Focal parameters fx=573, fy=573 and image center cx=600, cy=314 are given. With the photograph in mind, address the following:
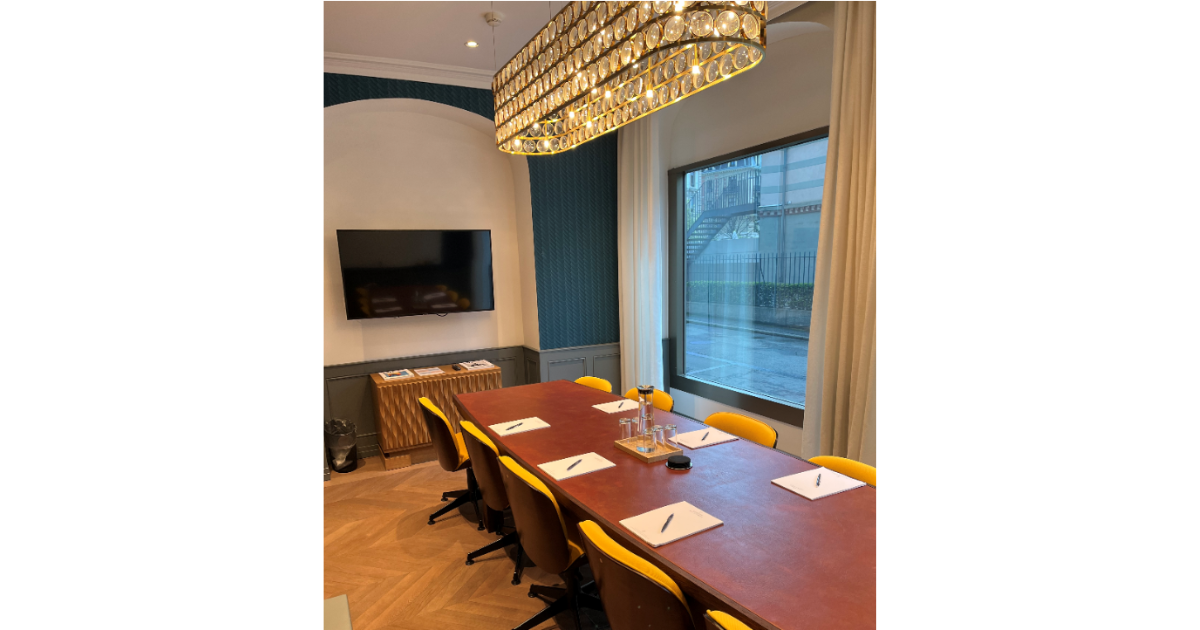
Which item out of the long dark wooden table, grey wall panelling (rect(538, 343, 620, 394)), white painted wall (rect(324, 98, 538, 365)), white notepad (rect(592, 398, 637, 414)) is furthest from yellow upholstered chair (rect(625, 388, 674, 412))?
white painted wall (rect(324, 98, 538, 365))

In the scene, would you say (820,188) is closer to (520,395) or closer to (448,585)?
(520,395)

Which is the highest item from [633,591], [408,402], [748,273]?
[748,273]

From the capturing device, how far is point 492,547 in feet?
9.96

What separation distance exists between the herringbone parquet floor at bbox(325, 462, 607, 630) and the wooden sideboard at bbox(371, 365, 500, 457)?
0.50m

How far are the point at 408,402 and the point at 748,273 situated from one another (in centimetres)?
285

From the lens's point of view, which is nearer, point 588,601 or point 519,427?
point 588,601

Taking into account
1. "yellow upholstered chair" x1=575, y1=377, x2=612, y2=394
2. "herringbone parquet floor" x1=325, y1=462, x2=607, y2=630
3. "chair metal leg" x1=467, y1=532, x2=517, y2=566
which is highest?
"yellow upholstered chair" x1=575, y1=377, x2=612, y2=394

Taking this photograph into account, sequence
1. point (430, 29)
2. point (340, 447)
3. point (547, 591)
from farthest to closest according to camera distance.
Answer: point (340, 447)
point (430, 29)
point (547, 591)

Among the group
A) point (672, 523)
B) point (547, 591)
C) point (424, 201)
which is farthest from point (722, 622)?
point (424, 201)

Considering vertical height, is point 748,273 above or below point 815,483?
above

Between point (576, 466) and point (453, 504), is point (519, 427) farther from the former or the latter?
point (453, 504)

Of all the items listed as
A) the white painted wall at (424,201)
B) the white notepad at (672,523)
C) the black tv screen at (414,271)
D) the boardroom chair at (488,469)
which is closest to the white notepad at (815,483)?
the white notepad at (672,523)

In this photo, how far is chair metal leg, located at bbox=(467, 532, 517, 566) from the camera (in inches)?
118

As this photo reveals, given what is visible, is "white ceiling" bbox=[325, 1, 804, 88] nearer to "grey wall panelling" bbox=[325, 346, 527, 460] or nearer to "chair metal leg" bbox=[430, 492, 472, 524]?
"grey wall panelling" bbox=[325, 346, 527, 460]
